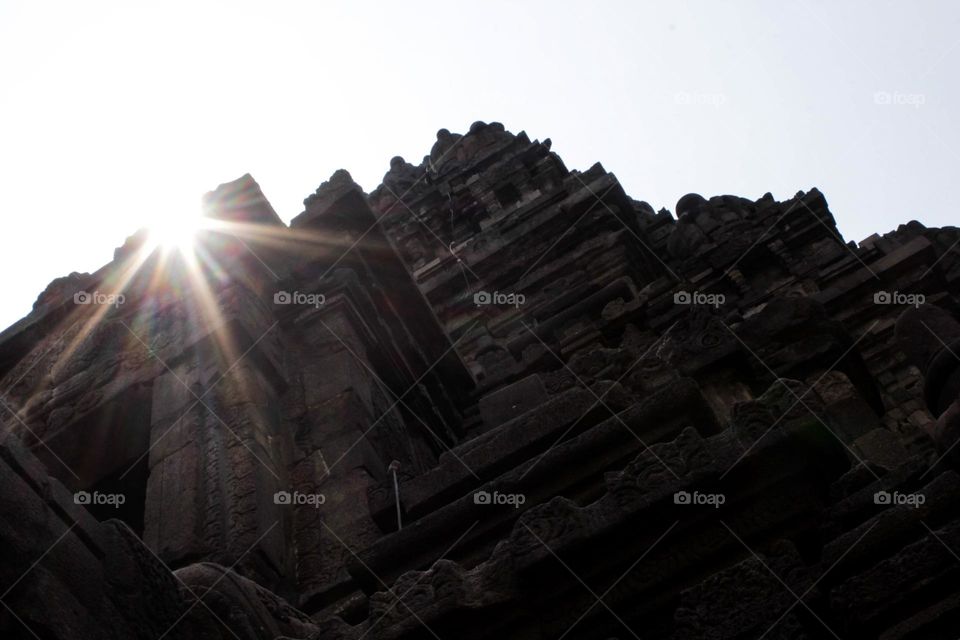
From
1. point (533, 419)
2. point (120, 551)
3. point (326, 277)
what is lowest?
point (533, 419)

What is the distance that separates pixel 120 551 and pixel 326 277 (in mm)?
4872

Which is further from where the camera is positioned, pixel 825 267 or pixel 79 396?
pixel 825 267

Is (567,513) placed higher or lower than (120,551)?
lower

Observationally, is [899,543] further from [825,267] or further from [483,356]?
[825,267]

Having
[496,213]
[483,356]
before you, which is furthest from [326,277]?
[496,213]

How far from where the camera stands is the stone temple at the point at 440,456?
3.57m

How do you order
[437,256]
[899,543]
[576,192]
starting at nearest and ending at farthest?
[899,543] → [576,192] → [437,256]

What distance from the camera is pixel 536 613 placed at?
386 cm

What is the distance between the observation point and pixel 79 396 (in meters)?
8.16

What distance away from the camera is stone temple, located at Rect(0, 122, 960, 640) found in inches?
141

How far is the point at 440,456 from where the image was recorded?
5957 mm

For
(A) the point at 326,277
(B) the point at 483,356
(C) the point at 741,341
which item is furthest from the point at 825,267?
(C) the point at 741,341

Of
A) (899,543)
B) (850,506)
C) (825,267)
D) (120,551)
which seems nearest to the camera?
(899,543)

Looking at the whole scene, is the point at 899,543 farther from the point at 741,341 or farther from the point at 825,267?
the point at 825,267
